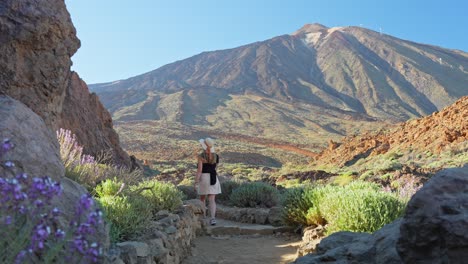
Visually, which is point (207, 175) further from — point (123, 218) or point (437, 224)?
point (437, 224)

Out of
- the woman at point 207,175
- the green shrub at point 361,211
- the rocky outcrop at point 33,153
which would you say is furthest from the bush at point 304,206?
the rocky outcrop at point 33,153

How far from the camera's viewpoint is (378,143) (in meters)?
31.8

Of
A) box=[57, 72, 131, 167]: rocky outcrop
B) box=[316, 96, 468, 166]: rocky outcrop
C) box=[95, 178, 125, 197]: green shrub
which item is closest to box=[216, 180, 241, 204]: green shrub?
box=[57, 72, 131, 167]: rocky outcrop

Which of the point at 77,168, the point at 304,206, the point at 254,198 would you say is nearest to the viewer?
the point at 77,168

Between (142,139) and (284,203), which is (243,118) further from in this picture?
(284,203)

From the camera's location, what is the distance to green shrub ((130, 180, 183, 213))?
7316 millimetres

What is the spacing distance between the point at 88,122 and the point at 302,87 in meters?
118

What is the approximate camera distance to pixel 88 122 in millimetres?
15000

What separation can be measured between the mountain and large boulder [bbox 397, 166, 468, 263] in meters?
58.3

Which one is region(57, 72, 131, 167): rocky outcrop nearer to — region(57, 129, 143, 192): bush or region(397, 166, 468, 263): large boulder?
region(57, 129, 143, 192): bush

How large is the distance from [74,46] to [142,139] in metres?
48.4

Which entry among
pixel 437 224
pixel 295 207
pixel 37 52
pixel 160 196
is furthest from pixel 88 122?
pixel 437 224

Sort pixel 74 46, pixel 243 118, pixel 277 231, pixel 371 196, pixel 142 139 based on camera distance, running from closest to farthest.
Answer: pixel 74 46 < pixel 371 196 < pixel 277 231 < pixel 142 139 < pixel 243 118

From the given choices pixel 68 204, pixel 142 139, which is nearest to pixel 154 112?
pixel 142 139
